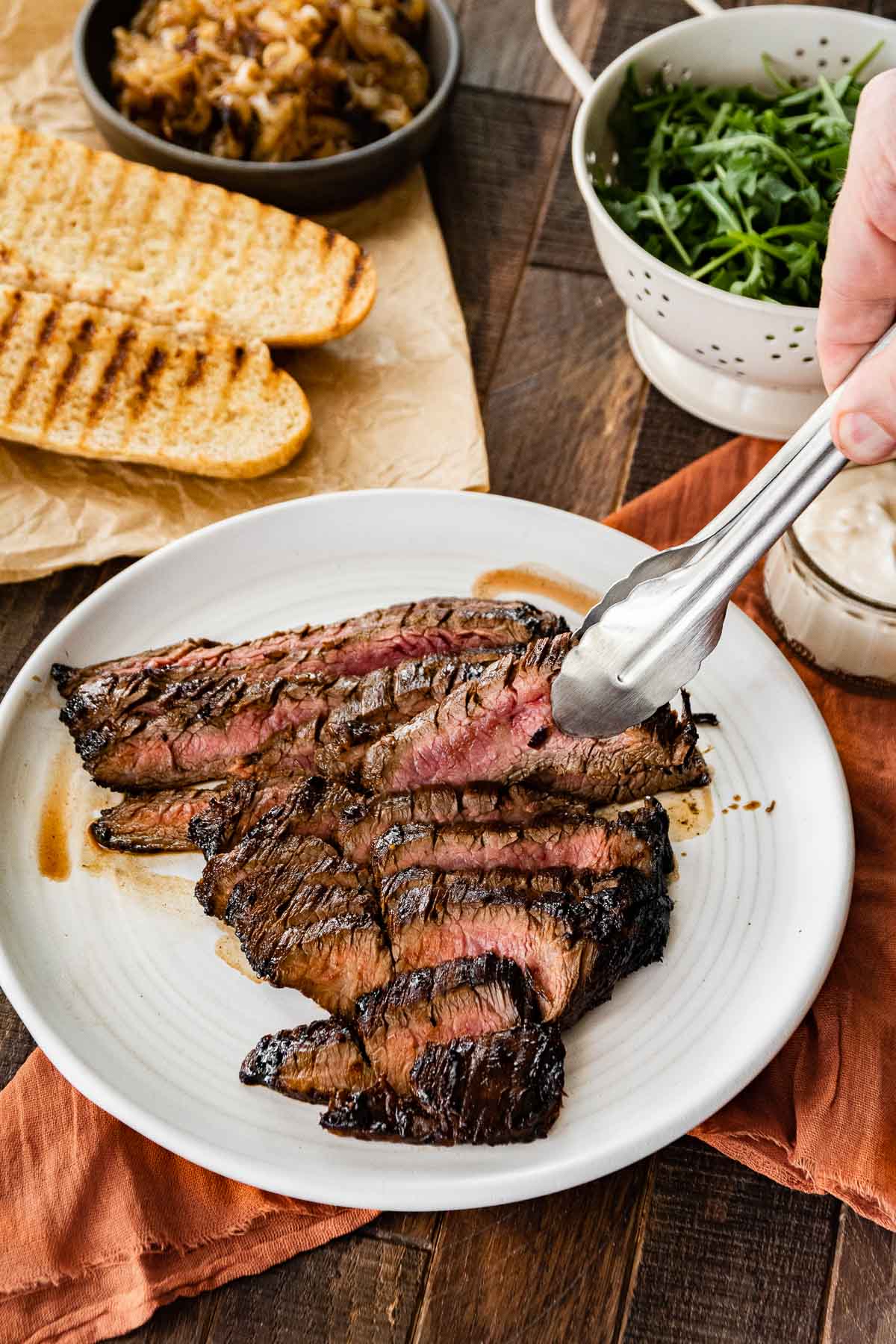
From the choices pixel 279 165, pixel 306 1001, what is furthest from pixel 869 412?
pixel 279 165

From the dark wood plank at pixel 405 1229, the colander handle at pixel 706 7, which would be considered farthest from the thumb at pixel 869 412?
the colander handle at pixel 706 7

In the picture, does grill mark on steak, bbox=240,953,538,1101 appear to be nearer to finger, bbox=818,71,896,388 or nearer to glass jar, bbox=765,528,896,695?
glass jar, bbox=765,528,896,695

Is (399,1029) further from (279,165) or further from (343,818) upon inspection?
(279,165)

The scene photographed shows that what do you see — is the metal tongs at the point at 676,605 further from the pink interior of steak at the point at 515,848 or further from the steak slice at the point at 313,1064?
the steak slice at the point at 313,1064

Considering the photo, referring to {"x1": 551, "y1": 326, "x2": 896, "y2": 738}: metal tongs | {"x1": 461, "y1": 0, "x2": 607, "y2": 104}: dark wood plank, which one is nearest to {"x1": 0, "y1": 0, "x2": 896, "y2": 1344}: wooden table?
{"x1": 551, "y1": 326, "x2": 896, "y2": 738}: metal tongs

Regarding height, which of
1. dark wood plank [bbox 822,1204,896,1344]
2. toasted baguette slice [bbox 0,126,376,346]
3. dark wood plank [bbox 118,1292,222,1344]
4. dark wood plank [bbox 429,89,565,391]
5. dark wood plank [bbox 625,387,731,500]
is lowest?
dark wood plank [bbox 822,1204,896,1344]

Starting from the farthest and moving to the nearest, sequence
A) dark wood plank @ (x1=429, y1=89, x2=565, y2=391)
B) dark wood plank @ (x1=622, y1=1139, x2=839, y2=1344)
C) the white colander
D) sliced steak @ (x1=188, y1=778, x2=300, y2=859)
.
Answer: dark wood plank @ (x1=429, y1=89, x2=565, y2=391) < the white colander < sliced steak @ (x1=188, y1=778, x2=300, y2=859) < dark wood plank @ (x1=622, y1=1139, x2=839, y2=1344)
